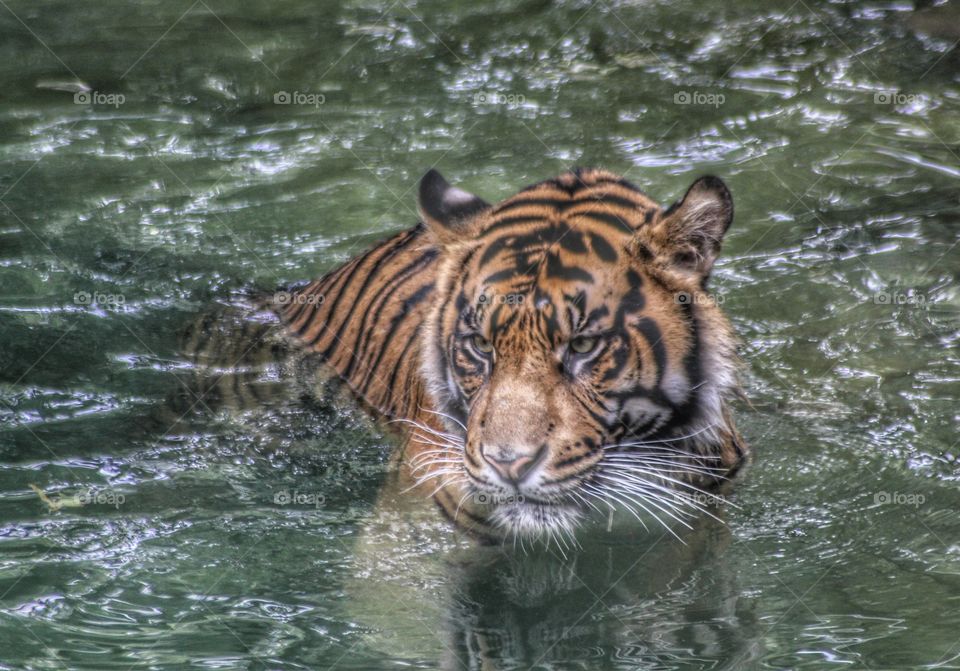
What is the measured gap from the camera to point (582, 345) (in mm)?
3492

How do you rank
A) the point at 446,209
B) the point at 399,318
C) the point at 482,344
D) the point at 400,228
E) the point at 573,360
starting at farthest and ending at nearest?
1. the point at 400,228
2. the point at 399,318
3. the point at 446,209
4. the point at 482,344
5. the point at 573,360

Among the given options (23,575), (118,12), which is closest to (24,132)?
(118,12)

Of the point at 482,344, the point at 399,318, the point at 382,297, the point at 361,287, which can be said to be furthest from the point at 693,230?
the point at 361,287

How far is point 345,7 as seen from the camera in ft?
27.7

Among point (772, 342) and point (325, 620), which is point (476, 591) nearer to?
point (325, 620)

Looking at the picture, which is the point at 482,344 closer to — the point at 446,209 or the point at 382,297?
the point at 446,209

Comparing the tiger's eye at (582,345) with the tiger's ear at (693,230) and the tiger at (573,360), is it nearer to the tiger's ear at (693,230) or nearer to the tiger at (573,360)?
the tiger at (573,360)

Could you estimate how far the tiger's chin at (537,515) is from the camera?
11.4ft

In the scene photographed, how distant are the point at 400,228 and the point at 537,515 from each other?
116 inches

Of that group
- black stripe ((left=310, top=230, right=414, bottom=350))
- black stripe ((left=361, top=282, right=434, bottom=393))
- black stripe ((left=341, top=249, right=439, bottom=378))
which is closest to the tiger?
black stripe ((left=361, top=282, right=434, bottom=393))

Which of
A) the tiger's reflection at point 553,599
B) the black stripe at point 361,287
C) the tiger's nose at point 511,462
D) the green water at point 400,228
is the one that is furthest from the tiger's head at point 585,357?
the black stripe at point 361,287

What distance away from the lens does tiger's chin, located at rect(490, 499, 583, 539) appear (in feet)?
11.4

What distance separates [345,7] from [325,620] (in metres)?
5.68

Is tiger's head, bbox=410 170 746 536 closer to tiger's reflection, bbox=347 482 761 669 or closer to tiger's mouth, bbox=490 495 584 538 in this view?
tiger's mouth, bbox=490 495 584 538
